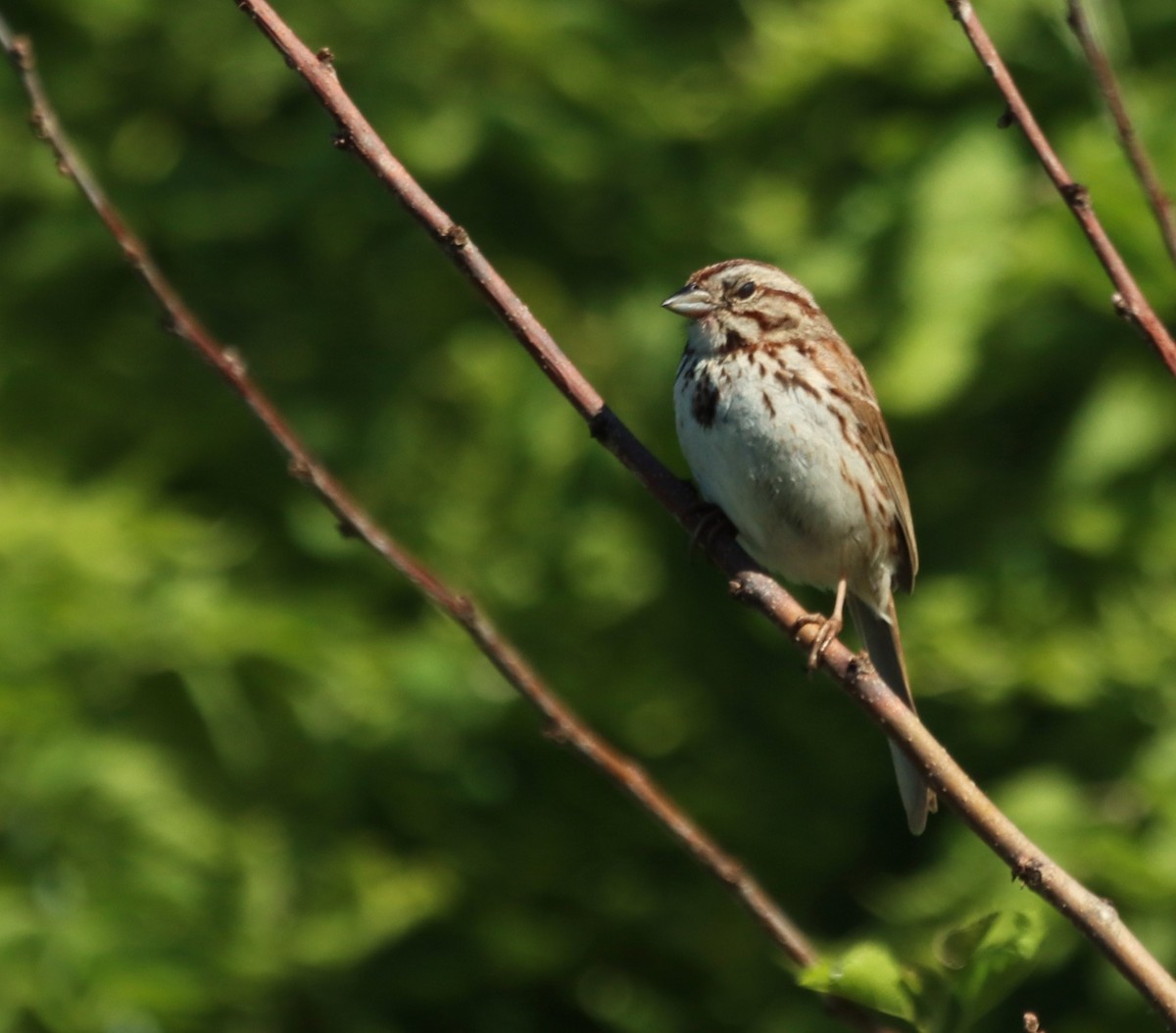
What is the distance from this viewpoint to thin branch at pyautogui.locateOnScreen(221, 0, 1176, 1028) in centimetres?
149

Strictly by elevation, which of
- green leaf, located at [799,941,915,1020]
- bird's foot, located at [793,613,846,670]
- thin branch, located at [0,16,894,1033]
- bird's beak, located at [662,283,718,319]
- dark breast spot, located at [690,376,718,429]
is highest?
bird's beak, located at [662,283,718,319]

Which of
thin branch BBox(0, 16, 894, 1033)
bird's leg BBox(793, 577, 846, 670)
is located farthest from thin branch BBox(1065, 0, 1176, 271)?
thin branch BBox(0, 16, 894, 1033)

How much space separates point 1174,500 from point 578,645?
1.31 metres

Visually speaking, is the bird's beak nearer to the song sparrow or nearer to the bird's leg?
the song sparrow

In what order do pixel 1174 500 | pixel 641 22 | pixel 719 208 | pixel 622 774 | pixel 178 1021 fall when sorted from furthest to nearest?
pixel 641 22 → pixel 719 208 → pixel 178 1021 → pixel 1174 500 → pixel 622 774

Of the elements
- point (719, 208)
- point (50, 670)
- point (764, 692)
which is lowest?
point (50, 670)

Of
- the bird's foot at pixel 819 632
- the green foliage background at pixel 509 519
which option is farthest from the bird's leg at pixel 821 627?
the green foliage background at pixel 509 519

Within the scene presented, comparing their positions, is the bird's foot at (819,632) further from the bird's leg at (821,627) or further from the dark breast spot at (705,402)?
the dark breast spot at (705,402)

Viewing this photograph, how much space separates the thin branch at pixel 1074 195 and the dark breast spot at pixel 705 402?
52.9 inches

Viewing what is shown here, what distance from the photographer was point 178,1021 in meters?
3.54

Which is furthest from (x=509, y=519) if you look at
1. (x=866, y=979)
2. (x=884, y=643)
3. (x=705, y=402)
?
(x=866, y=979)

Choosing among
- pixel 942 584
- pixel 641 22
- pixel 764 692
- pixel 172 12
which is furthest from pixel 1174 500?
pixel 172 12

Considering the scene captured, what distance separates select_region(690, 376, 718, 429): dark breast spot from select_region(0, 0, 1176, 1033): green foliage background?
48cm

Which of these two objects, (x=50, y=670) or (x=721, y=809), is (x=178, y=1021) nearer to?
(x=50, y=670)
